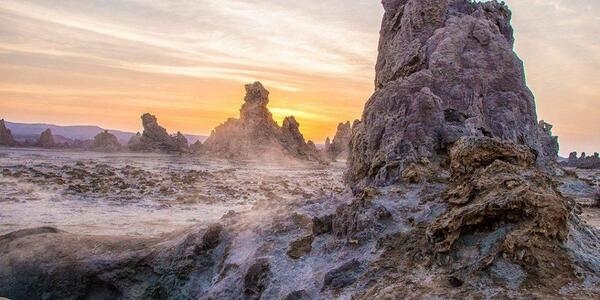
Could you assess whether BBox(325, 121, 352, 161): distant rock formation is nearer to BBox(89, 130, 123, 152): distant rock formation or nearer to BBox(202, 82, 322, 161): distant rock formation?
BBox(202, 82, 322, 161): distant rock formation

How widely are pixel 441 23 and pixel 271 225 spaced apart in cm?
855

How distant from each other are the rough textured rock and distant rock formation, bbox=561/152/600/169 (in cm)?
5838

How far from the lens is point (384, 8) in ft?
51.2

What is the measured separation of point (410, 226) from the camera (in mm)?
6902

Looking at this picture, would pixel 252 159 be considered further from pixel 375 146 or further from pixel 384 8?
pixel 375 146

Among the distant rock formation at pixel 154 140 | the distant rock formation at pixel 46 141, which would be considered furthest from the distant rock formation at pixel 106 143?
the distant rock formation at pixel 46 141

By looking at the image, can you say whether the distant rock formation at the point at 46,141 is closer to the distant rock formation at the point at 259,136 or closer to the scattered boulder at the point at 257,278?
the distant rock formation at the point at 259,136

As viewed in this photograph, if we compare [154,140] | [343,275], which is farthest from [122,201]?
[154,140]

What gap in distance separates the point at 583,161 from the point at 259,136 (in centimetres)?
4980

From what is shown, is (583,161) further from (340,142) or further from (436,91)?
(436,91)

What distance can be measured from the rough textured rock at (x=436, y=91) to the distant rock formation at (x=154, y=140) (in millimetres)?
62523

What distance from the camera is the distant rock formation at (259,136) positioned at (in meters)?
68.9

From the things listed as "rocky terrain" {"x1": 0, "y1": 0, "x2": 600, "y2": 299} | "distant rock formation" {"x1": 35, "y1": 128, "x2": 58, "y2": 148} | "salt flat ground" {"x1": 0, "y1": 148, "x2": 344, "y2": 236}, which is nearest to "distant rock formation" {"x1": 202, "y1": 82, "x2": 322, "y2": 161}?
"distant rock formation" {"x1": 35, "y1": 128, "x2": 58, "y2": 148}

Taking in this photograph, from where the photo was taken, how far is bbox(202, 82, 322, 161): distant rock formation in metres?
68.9
